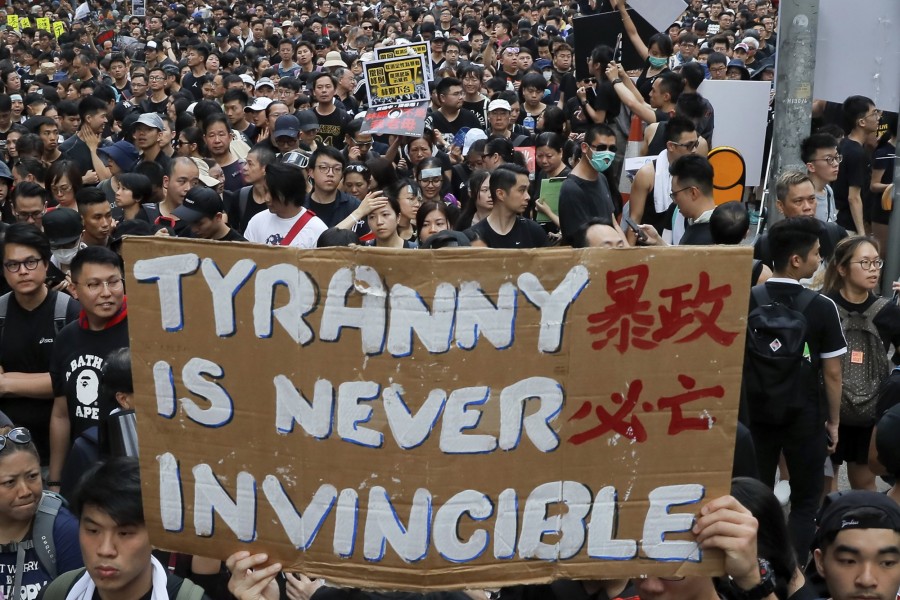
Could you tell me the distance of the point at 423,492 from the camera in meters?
2.92

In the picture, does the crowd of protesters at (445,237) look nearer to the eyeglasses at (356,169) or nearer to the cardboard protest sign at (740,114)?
the eyeglasses at (356,169)

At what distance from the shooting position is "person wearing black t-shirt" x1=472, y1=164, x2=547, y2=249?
7469 mm

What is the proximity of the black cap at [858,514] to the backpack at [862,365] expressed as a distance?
2.81 meters

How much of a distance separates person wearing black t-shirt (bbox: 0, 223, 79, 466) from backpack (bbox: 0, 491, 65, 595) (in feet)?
5.43

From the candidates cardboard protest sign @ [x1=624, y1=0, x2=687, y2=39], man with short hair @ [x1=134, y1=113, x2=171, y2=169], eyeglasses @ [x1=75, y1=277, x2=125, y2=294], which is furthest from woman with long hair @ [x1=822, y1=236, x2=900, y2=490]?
man with short hair @ [x1=134, y1=113, x2=171, y2=169]

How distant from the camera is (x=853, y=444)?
20.6 feet

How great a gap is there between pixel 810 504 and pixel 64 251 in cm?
440

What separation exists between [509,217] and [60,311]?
3014mm

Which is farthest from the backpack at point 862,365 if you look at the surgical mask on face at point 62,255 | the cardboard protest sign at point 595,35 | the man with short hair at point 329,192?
the cardboard protest sign at point 595,35

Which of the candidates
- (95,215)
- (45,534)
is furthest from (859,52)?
(45,534)

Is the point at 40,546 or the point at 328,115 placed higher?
the point at 328,115

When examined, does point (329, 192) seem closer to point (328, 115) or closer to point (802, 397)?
point (802, 397)

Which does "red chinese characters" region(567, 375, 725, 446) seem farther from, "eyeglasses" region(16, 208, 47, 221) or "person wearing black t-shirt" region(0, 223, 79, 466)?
"eyeglasses" region(16, 208, 47, 221)

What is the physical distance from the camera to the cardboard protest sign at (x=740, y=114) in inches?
357
